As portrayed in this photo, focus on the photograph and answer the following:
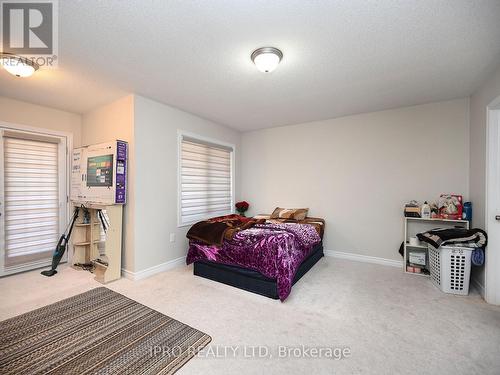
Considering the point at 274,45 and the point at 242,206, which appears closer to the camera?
the point at 274,45

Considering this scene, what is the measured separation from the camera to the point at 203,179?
431 cm

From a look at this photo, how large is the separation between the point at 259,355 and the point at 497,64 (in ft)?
11.8

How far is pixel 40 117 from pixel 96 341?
138 inches

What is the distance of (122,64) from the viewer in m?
2.35

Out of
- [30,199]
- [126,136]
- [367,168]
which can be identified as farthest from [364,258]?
[30,199]

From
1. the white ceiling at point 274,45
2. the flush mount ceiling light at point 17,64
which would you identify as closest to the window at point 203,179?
the white ceiling at point 274,45

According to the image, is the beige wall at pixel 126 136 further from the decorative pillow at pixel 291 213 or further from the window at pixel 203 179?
the decorative pillow at pixel 291 213

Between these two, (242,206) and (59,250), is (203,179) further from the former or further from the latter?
(59,250)

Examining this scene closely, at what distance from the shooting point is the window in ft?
12.7

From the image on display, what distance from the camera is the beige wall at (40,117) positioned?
10.5 ft

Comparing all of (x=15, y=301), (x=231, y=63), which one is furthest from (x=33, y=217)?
(x=231, y=63)

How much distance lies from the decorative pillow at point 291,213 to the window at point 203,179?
1.14 metres

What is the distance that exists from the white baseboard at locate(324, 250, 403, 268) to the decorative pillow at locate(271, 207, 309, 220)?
825 millimetres

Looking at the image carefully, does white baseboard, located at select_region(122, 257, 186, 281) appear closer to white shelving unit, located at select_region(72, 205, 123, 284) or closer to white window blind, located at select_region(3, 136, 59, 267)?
white shelving unit, located at select_region(72, 205, 123, 284)
